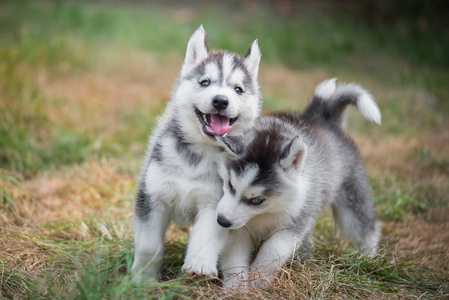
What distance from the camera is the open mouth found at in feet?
10.5

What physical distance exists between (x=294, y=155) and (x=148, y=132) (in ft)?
12.8

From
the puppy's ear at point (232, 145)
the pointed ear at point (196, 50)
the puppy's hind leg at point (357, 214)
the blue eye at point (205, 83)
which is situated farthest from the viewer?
the puppy's hind leg at point (357, 214)

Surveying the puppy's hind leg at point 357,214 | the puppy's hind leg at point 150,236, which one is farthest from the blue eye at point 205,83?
the puppy's hind leg at point 357,214

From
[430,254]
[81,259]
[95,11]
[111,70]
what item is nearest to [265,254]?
[81,259]

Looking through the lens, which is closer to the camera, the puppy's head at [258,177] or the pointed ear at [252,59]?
the puppy's head at [258,177]

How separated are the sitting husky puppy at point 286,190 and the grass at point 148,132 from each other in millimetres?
231

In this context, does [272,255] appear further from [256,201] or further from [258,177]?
[258,177]

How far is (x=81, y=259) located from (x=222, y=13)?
535 inches

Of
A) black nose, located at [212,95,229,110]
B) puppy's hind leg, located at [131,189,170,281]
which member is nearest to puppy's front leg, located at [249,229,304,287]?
puppy's hind leg, located at [131,189,170,281]

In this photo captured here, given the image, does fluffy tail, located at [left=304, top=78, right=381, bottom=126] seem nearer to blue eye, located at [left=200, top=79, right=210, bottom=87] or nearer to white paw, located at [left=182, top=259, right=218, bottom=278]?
blue eye, located at [left=200, top=79, right=210, bottom=87]

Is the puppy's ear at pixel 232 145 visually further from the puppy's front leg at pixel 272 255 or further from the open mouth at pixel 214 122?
the puppy's front leg at pixel 272 255

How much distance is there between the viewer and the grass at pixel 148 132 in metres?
3.24

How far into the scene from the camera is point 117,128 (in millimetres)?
6699

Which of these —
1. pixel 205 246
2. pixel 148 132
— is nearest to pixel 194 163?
pixel 205 246
